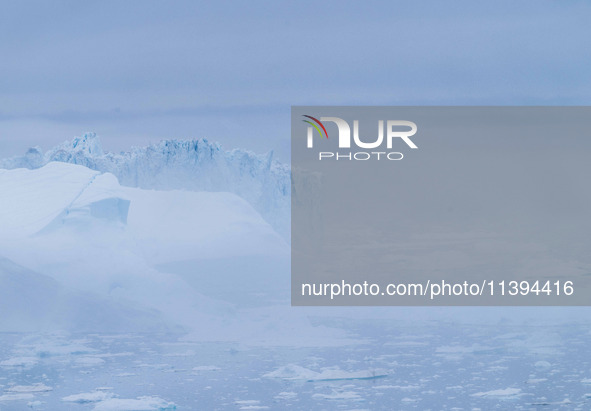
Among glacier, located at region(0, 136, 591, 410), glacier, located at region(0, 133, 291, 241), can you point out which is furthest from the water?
glacier, located at region(0, 133, 291, 241)

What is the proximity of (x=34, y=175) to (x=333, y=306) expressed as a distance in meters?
7.44

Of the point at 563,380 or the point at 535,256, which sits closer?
the point at 563,380

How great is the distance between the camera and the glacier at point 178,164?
20.3m

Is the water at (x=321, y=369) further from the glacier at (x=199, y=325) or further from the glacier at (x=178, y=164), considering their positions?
the glacier at (x=178, y=164)

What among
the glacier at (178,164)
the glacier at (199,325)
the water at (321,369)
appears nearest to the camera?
the water at (321,369)

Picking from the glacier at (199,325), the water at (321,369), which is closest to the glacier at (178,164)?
the glacier at (199,325)

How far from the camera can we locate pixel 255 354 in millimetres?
14141

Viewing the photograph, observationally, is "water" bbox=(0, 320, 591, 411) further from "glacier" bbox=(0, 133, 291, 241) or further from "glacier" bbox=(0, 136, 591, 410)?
"glacier" bbox=(0, 133, 291, 241)

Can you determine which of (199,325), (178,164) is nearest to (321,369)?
(199,325)

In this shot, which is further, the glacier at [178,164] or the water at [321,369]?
the glacier at [178,164]

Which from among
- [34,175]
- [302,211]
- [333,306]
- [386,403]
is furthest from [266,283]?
[386,403]

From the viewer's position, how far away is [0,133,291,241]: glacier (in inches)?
800

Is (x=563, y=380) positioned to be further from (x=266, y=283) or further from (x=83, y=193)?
(x=83, y=193)

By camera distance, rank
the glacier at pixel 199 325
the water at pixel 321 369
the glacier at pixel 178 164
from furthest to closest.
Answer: the glacier at pixel 178 164, the glacier at pixel 199 325, the water at pixel 321 369
